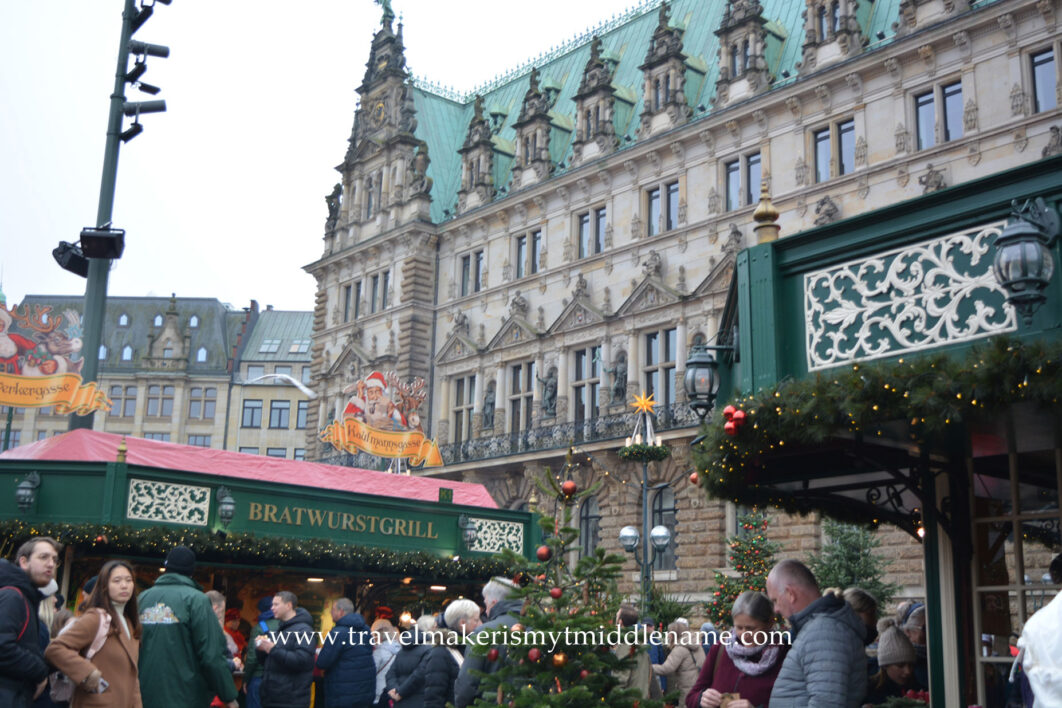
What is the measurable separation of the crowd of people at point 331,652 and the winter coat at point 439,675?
0.01 m

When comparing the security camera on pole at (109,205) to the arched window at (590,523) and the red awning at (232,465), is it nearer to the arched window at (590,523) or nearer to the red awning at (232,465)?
the red awning at (232,465)

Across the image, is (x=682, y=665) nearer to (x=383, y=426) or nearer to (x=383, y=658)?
(x=383, y=658)

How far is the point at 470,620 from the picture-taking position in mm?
8852

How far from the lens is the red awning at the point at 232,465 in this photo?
16.1 meters

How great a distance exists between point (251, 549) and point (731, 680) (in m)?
10.7

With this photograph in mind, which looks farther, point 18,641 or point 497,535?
point 497,535

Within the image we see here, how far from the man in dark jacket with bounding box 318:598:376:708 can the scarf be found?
426cm

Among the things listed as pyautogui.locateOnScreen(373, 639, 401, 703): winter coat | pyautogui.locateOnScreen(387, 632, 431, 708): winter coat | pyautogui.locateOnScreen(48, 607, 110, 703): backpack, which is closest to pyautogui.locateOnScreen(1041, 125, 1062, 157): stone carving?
pyautogui.locateOnScreen(373, 639, 401, 703): winter coat

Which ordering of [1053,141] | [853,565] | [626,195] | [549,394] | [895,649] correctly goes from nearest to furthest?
1. [895,649]
2. [853,565]
3. [1053,141]
4. [626,195]
5. [549,394]

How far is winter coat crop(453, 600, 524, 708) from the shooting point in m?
7.28

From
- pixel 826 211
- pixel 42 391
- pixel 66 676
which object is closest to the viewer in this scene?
pixel 66 676

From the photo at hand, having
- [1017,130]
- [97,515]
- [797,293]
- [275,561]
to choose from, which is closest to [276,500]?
[275,561]

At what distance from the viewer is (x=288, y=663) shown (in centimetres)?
912

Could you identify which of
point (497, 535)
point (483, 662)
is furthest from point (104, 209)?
point (497, 535)
